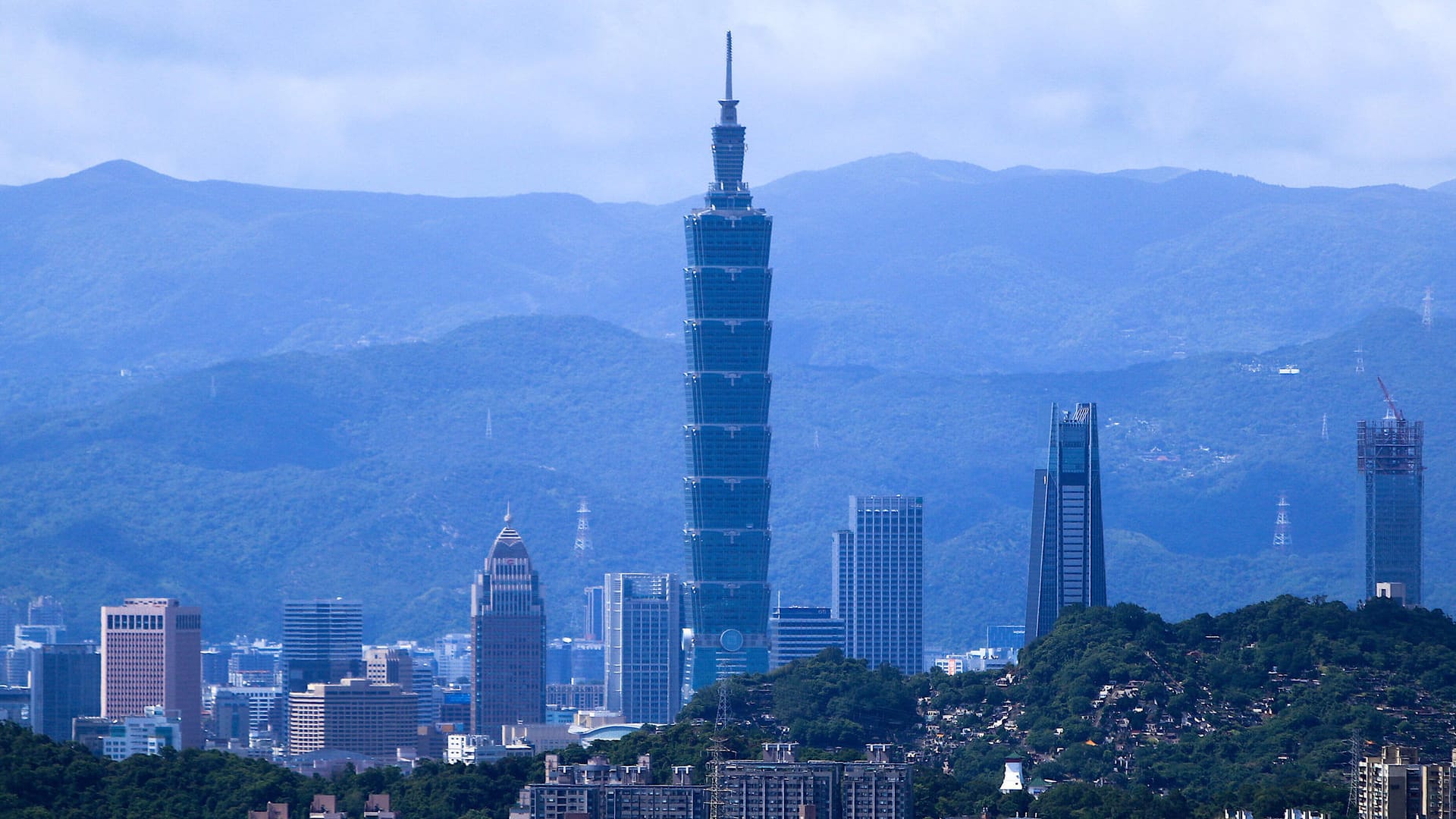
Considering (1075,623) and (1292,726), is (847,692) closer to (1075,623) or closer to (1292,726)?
(1075,623)

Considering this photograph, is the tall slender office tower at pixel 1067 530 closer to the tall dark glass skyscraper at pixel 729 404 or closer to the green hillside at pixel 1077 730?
the tall dark glass skyscraper at pixel 729 404

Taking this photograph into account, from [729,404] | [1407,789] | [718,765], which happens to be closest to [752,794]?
[718,765]

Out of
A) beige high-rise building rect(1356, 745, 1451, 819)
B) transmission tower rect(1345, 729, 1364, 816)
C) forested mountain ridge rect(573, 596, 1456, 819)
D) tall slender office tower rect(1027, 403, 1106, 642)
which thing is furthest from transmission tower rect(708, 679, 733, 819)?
tall slender office tower rect(1027, 403, 1106, 642)

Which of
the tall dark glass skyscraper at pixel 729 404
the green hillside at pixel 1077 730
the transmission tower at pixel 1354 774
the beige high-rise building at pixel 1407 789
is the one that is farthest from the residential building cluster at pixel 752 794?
the tall dark glass skyscraper at pixel 729 404

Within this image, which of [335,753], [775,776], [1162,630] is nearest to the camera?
[775,776]

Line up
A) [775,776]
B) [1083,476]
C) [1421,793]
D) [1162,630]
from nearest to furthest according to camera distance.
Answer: [1421,793], [775,776], [1162,630], [1083,476]

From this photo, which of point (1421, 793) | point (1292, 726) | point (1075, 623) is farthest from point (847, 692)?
point (1421, 793)
